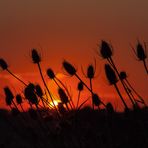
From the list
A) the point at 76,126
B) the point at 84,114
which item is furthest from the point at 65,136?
the point at 84,114

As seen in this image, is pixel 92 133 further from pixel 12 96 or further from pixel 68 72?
pixel 12 96

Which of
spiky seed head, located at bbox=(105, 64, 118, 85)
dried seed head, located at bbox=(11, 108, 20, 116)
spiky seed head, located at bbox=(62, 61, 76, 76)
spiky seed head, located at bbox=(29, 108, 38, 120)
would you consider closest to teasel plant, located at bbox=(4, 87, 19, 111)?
dried seed head, located at bbox=(11, 108, 20, 116)

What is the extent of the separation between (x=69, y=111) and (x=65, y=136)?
555 mm

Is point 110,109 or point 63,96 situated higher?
point 63,96

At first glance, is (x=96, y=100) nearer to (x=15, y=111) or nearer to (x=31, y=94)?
(x=31, y=94)

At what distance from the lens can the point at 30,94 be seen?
9.64 metres

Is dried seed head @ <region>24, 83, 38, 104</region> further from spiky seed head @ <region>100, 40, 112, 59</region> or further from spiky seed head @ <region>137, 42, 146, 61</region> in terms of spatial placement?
spiky seed head @ <region>137, 42, 146, 61</region>

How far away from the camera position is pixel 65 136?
9.87 meters

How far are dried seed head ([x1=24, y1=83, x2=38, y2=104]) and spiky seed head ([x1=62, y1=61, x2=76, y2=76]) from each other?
0.76 m

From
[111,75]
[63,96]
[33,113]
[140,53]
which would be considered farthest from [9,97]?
[140,53]

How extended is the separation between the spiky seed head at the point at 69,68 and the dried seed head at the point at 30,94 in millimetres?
756

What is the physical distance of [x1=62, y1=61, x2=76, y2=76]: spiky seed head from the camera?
9.02 metres

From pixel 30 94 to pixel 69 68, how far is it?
987mm

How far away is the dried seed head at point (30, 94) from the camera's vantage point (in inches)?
378
